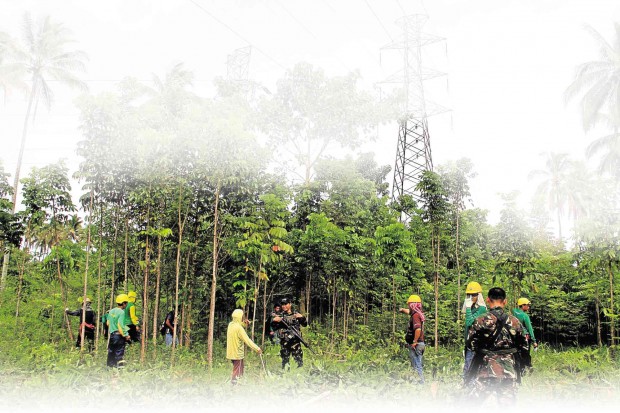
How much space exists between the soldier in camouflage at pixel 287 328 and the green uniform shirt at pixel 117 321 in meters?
2.70

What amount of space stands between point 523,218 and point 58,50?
2422 centimetres

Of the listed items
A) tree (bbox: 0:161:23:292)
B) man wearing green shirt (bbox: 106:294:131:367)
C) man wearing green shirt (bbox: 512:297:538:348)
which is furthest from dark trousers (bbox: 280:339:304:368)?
tree (bbox: 0:161:23:292)

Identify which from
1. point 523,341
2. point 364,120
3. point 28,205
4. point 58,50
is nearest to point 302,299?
point 28,205

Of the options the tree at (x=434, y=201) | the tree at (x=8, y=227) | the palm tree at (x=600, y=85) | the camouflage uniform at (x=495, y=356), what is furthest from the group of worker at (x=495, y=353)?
the palm tree at (x=600, y=85)

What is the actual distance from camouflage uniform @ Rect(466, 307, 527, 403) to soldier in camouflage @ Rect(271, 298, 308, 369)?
4.81m

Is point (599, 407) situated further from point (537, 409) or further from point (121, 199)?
point (121, 199)

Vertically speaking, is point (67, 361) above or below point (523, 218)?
below

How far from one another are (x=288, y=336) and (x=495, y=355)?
17.0ft

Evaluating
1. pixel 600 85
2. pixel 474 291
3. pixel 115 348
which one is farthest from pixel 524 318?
pixel 600 85

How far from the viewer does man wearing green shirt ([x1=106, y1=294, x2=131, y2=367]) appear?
8836 millimetres

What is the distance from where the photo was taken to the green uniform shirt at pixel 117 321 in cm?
882

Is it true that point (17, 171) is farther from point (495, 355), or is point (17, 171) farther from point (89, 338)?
point (495, 355)

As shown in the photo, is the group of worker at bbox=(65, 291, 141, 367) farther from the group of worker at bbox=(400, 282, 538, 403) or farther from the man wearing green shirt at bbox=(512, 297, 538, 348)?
the man wearing green shirt at bbox=(512, 297, 538, 348)

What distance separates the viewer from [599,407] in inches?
297
